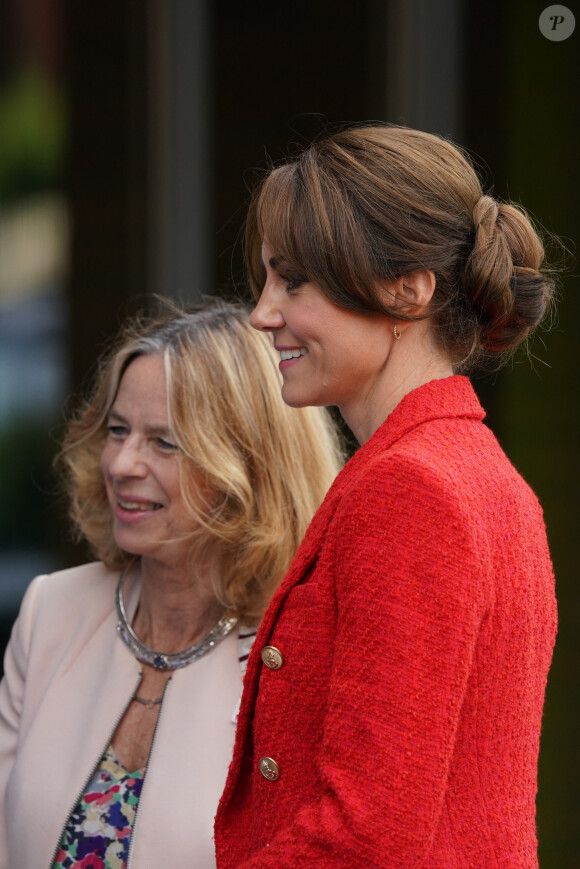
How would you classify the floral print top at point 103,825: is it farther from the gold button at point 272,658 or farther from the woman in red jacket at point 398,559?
the gold button at point 272,658

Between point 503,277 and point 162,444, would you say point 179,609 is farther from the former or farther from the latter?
point 503,277

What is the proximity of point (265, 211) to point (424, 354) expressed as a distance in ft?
0.93

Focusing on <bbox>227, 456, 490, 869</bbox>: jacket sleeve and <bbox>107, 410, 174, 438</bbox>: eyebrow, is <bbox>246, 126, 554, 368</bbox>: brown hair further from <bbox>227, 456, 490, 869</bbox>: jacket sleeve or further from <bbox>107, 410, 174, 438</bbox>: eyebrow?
<bbox>107, 410, 174, 438</bbox>: eyebrow

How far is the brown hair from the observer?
1.36 m

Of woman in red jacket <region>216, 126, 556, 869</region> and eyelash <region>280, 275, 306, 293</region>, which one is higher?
eyelash <region>280, 275, 306, 293</region>

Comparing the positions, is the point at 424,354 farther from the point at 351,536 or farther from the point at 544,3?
the point at 544,3

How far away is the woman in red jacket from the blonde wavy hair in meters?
0.85

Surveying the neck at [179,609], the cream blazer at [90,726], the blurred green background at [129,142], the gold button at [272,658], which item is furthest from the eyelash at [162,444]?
the blurred green background at [129,142]

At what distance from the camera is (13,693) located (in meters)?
2.45

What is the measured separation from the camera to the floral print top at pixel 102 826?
212 centimetres

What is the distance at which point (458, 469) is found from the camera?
127 cm

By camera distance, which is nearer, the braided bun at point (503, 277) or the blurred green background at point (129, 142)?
the braided bun at point (503, 277)

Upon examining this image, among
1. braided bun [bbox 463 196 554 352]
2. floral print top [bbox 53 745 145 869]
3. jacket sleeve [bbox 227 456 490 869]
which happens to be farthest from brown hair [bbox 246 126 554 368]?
floral print top [bbox 53 745 145 869]

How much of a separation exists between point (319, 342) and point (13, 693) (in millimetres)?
1398
